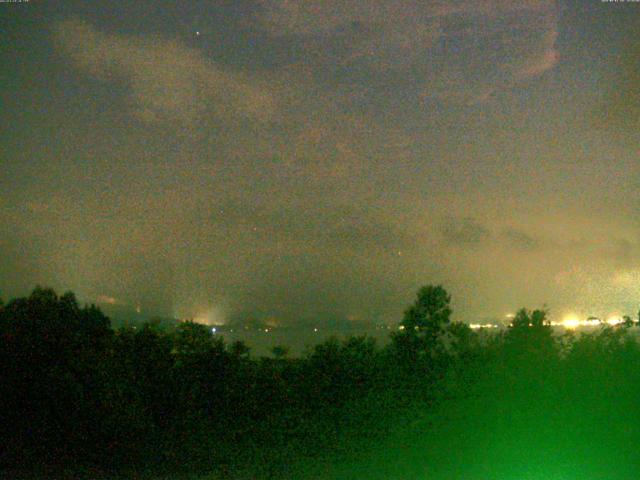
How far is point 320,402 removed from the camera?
1342cm

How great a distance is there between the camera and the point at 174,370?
13.0 metres

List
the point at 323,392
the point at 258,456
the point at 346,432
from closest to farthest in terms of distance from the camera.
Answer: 1. the point at 258,456
2. the point at 346,432
3. the point at 323,392

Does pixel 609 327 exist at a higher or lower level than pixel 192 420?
higher

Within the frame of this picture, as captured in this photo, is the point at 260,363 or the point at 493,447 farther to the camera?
the point at 260,363

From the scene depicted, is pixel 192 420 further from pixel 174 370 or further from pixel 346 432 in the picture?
pixel 346 432

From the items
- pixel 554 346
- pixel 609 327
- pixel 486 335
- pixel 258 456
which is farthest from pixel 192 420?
pixel 609 327

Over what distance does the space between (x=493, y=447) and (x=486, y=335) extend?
14.4 feet

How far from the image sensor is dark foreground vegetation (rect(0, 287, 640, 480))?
424 inches

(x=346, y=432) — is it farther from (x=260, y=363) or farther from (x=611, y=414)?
(x=611, y=414)

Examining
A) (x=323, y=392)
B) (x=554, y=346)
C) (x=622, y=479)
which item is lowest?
(x=622, y=479)

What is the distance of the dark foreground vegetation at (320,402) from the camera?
10773mm

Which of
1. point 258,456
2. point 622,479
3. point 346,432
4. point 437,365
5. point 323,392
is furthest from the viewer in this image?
point 437,365

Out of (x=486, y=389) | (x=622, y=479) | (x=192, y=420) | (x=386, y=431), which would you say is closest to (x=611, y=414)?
(x=486, y=389)

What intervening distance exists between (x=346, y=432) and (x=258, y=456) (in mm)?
1771
